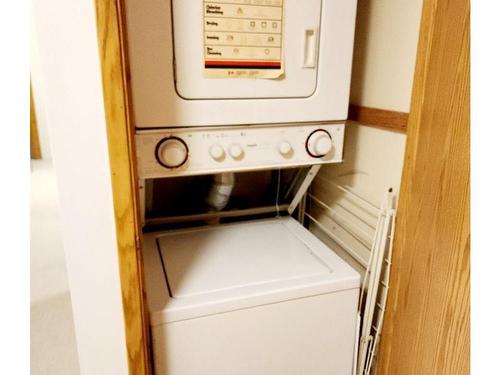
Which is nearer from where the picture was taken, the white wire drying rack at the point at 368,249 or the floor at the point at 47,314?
the white wire drying rack at the point at 368,249

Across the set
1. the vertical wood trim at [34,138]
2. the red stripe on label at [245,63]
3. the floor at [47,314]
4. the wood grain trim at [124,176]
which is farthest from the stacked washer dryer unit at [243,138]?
the floor at [47,314]

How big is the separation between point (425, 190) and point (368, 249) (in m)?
0.52

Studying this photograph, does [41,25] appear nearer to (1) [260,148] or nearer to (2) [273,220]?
(1) [260,148]

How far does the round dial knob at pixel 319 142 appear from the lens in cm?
126

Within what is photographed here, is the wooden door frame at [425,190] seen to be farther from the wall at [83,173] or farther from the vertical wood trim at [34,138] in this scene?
the vertical wood trim at [34,138]

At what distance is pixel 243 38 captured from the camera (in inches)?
43.1

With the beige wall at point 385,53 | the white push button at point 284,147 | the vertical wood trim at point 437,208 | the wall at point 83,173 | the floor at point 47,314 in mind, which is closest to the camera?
the wall at point 83,173

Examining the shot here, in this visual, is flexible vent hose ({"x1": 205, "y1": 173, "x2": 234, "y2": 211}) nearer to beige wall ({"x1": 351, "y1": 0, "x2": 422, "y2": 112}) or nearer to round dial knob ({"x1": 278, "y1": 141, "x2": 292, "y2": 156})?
round dial knob ({"x1": 278, "y1": 141, "x2": 292, "y2": 156})

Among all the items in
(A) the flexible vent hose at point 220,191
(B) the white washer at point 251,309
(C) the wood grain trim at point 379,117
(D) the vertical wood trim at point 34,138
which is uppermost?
(C) the wood grain trim at point 379,117

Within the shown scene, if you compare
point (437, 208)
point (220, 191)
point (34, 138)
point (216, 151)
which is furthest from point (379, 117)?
point (34, 138)

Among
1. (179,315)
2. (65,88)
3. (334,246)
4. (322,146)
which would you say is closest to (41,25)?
(65,88)

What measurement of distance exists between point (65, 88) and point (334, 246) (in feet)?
4.14

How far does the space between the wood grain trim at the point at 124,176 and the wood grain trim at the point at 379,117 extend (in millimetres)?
830

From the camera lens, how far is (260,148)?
48.1 inches
